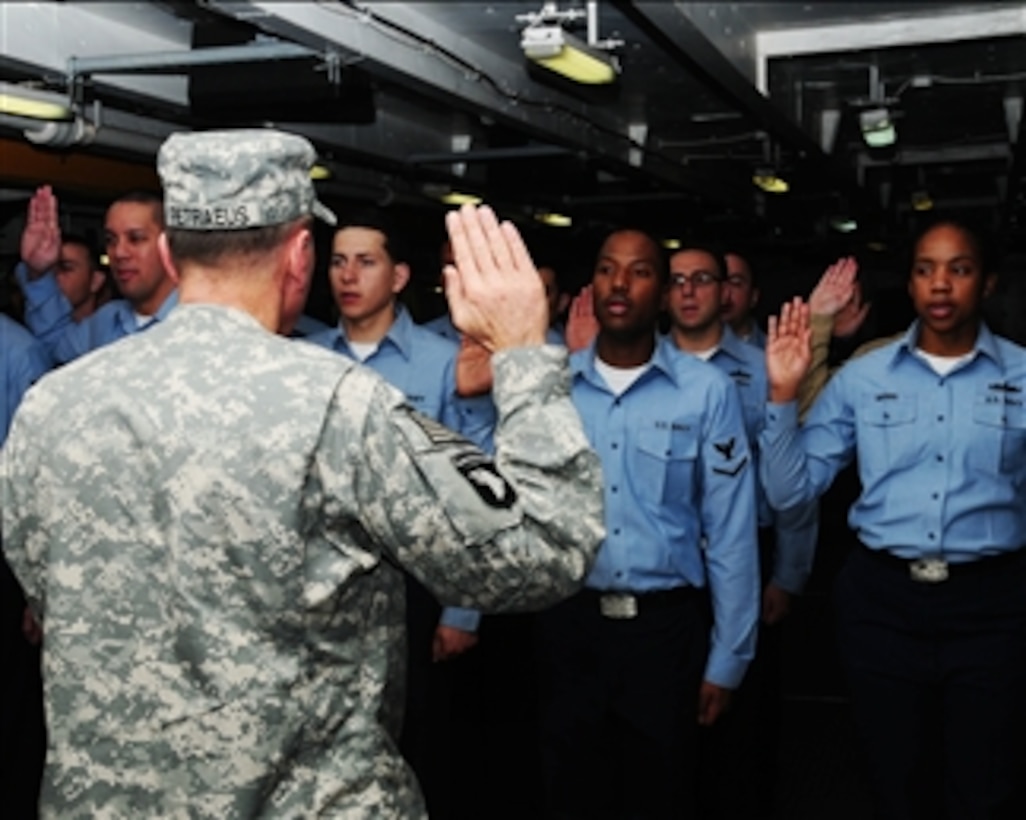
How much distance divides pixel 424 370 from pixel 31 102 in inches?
90.7

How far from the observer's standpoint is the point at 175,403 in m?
1.69

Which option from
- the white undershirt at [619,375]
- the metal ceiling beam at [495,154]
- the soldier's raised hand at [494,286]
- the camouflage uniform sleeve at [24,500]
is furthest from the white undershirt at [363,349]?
the metal ceiling beam at [495,154]

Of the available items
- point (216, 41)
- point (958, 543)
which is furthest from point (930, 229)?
point (216, 41)

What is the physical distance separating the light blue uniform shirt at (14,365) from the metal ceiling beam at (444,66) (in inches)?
49.4

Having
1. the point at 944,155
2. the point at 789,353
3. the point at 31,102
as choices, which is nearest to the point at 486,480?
the point at 789,353

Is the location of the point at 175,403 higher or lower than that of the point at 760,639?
higher

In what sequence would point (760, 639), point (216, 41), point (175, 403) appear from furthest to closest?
1. point (216, 41)
2. point (760, 639)
3. point (175, 403)

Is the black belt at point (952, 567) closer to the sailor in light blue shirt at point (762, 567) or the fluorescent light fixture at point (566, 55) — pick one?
Answer: the sailor in light blue shirt at point (762, 567)

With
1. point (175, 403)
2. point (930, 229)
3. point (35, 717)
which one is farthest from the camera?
point (35, 717)

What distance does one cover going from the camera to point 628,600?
3285 mm

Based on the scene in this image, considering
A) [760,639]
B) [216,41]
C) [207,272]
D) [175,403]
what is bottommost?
[760,639]

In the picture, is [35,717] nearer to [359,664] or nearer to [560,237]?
[359,664]

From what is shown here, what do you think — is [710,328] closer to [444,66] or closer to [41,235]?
[444,66]

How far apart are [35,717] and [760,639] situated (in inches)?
98.9
